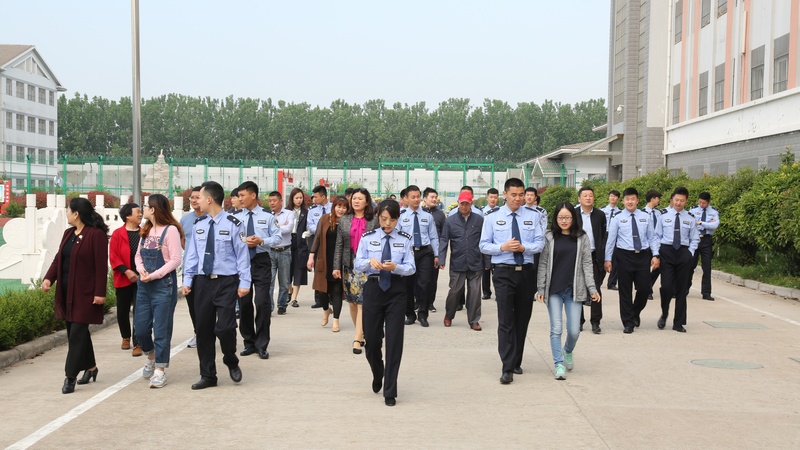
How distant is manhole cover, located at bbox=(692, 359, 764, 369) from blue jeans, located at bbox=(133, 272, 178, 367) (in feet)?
18.2

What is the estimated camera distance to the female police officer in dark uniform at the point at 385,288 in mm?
7715

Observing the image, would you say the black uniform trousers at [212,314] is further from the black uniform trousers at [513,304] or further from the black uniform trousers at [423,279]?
the black uniform trousers at [423,279]

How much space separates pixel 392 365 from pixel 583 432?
1.74m

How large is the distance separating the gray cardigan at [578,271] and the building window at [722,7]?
1021 inches

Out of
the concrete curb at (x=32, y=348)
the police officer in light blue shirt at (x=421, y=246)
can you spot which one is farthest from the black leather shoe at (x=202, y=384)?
the police officer in light blue shirt at (x=421, y=246)

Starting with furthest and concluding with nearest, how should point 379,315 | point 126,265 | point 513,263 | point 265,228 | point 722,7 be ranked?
point 722,7, point 265,228, point 126,265, point 513,263, point 379,315

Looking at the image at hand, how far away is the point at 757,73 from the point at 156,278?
81.5 feet

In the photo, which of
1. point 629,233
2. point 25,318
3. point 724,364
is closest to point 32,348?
point 25,318

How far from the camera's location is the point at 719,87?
32562mm

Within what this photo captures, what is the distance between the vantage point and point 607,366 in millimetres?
9570

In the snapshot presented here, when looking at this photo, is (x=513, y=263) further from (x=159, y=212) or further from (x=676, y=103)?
(x=676, y=103)

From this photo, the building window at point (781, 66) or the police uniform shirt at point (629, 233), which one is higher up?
the building window at point (781, 66)

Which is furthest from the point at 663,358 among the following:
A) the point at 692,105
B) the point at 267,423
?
the point at 692,105

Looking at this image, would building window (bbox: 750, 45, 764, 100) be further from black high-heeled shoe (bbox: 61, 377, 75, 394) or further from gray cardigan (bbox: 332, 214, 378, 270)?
black high-heeled shoe (bbox: 61, 377, 75, 394)
